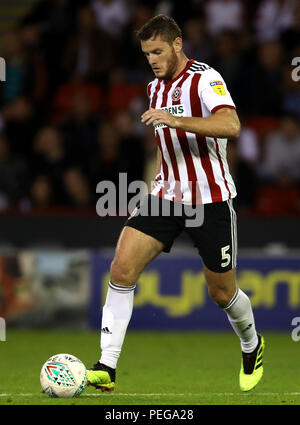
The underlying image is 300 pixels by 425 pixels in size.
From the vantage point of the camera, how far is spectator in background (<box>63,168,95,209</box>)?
10656 mm

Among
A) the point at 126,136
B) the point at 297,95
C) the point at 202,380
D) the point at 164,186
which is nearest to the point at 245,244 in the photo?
the point at 126,136

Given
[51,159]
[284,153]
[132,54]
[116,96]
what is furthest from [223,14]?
[51,159]

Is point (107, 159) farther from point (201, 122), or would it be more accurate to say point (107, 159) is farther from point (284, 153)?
point (201, 122)

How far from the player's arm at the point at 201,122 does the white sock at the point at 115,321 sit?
41.5 inches

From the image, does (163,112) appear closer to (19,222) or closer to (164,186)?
(164,186)

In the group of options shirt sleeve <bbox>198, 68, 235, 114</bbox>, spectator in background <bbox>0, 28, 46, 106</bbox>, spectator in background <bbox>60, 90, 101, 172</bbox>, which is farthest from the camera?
spectator in background <bbox>0, 28, 46, 106</bbox>

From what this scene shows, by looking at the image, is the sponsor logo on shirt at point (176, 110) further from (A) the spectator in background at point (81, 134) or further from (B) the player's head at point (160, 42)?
(A) the spectator in background at point (81, 134)

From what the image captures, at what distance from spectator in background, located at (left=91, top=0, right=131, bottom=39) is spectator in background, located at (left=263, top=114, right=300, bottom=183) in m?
2.78

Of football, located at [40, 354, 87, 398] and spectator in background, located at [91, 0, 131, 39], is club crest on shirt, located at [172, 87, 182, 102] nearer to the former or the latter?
football, located at [40, 354, 87, 398]

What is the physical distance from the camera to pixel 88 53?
12812 millimetres

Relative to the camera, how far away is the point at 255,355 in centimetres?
650

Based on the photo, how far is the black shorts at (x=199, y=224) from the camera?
6082mm

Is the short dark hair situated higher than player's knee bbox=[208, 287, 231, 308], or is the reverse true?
the short dark hair

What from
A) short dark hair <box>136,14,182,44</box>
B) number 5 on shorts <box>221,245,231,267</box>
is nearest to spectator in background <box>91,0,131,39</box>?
short dark hair <box>136,14,182,44</box>
